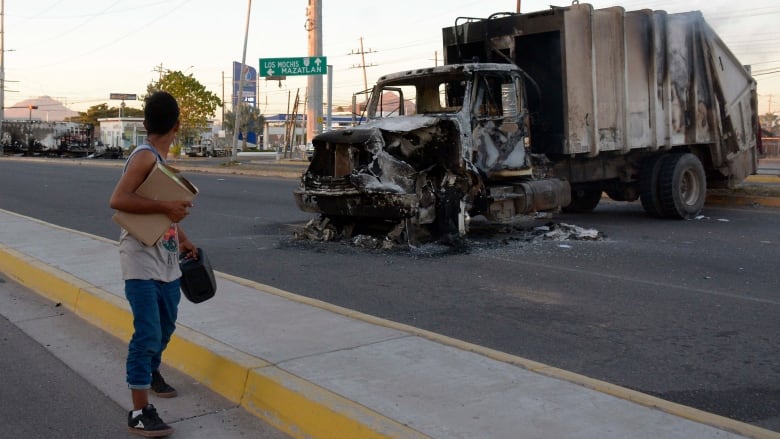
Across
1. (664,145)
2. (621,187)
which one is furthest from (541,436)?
(621,187)

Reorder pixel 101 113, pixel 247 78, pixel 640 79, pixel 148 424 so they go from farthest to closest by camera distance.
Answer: pixel 101 113
pixel 247 78
pixel 640 79
pixel 148 424

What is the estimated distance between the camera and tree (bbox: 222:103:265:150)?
3772 inches

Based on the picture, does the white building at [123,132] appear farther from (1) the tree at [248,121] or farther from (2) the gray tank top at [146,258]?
(2) the gray tank top at [146,258]

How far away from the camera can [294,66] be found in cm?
3941

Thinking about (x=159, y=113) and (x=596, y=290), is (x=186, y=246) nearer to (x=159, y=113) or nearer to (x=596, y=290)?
(x=159, y=113)

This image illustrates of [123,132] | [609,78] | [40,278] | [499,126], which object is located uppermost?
[123,132]

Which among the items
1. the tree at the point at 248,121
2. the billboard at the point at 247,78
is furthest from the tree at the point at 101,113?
the billboard at the point at 247,78

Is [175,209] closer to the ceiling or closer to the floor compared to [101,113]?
closer to the floor

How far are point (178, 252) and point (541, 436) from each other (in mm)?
2169

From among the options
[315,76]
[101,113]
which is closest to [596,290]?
[315,76]

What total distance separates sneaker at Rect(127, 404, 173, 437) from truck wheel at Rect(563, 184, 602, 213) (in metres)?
11.3

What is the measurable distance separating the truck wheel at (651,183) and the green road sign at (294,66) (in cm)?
2632

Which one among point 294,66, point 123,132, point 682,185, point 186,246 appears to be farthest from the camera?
point 123,132

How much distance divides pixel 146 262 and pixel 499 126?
783 cm
